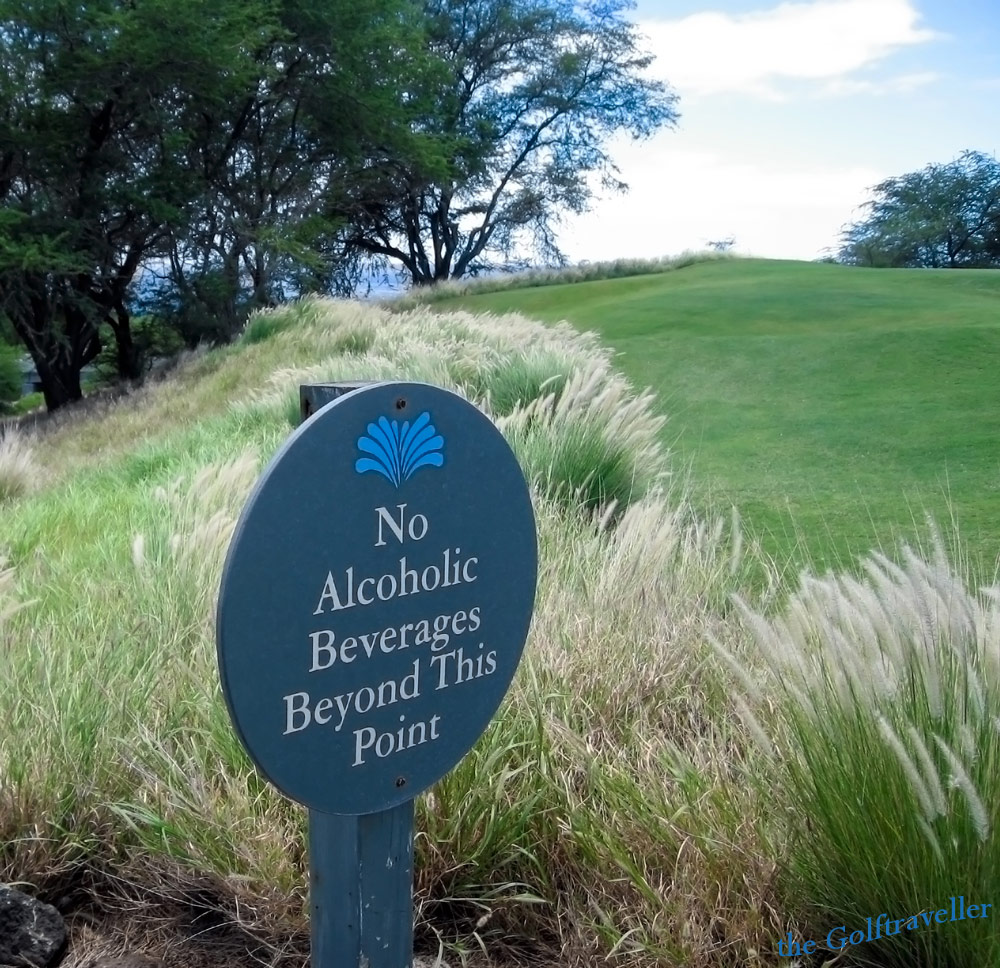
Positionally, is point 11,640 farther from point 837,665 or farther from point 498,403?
point 498,403

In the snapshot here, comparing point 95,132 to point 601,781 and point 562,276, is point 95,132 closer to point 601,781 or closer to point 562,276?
point 562,276

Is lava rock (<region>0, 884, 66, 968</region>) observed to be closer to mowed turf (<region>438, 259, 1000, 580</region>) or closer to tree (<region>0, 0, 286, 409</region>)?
mowed turf (<region>438, 259, 1000, 580</region>)

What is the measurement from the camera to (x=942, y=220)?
44031mm

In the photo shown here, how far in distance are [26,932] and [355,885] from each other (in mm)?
943

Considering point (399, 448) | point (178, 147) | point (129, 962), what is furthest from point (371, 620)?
point (178, 147)

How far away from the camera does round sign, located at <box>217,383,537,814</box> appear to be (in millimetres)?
1545

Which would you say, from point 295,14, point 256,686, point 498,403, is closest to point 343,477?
point 256,686

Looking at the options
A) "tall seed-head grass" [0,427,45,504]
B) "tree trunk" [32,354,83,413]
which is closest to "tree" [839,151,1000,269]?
"tree trunk" [32,354,83,413]

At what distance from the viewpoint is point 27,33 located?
2039 centimetres

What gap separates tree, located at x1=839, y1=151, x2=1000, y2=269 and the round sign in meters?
45.3

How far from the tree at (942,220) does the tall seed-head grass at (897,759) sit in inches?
1766

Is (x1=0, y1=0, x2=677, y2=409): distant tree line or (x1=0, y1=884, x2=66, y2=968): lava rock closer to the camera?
(x1=0, y1=884, x2=66, y2=968): lava rock

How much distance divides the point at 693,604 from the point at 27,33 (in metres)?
21.6

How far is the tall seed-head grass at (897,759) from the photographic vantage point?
6.05 feet
